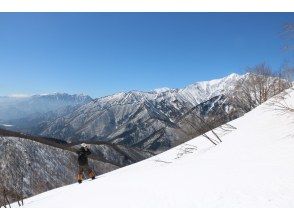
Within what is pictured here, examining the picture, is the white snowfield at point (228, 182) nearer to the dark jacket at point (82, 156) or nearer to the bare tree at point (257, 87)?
the dark jacket at point (82, 156)

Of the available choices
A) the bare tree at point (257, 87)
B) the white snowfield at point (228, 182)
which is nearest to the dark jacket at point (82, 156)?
the white snowfield at point (228, 182)

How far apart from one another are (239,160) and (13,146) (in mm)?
88343

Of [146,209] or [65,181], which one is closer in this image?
[146,209]

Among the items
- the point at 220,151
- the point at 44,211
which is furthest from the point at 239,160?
the point at 44,211

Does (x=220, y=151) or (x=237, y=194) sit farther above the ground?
(x=220, y=151)

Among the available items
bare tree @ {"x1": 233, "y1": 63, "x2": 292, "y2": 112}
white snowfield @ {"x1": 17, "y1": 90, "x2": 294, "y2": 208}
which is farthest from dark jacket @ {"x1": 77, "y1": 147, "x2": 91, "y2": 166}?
bare tree @ {"x1": 233, "y1": 63, "x2": 292, "y2": 112}

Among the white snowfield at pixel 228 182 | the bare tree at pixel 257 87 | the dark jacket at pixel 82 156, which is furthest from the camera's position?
the bare tree at pixel 257 87

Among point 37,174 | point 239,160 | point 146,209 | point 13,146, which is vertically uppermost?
point 13,146

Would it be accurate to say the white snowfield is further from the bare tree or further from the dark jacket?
the bare tree

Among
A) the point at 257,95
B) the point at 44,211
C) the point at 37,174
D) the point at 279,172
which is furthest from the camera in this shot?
the point at 37,174

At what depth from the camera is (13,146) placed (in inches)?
3866

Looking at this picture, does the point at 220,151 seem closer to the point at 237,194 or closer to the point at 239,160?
the point at 239,160

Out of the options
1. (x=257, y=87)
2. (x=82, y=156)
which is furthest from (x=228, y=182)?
(x=257, y=87)

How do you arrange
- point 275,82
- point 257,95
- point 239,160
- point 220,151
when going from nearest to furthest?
1. point 239,160
2. point 220,151
3. point 275,82
4. point 257,95
